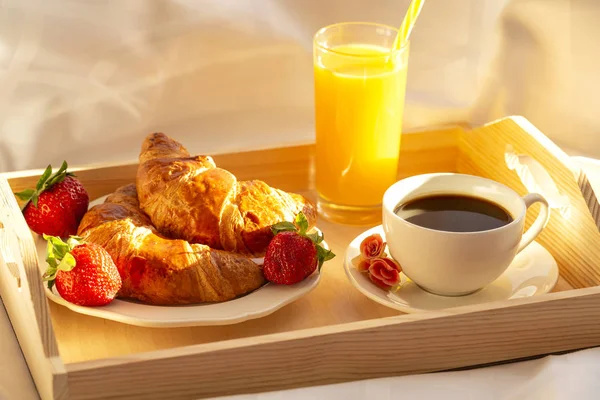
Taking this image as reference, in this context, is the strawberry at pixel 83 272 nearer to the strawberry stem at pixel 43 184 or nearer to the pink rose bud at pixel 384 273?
the strawberry stem at pixel 43 184

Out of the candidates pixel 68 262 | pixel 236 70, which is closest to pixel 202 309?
pixel 68 262

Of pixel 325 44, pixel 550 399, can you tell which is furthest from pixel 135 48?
pixel 550 399

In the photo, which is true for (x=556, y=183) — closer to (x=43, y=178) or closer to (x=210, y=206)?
(x=210, y=206)

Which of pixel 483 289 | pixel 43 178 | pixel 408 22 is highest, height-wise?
pixel 408 22

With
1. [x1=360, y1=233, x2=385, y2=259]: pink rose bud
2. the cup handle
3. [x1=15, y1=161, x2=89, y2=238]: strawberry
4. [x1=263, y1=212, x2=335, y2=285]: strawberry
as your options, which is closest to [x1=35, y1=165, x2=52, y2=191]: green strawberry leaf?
[x1=15, y1=161, x2=89, y2=238]: strawberry

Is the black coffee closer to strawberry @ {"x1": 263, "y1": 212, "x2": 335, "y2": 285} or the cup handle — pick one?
the cup handle

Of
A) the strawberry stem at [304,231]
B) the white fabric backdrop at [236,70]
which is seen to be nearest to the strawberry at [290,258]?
the strawberry stem at [304,231]
